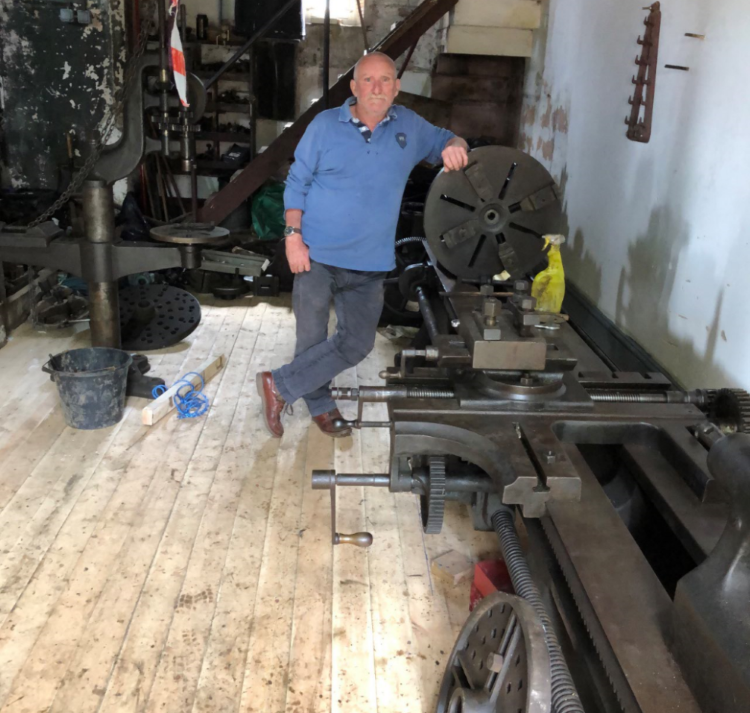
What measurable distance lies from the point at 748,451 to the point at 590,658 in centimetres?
38

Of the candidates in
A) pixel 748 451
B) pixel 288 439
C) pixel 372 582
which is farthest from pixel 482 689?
pixel 288 439

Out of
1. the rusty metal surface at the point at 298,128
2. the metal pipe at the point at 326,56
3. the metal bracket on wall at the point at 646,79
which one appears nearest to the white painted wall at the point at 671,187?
the metal bracket on wall at the point at 646,79

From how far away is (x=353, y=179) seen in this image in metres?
2.44

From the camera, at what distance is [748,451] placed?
36.3 inches

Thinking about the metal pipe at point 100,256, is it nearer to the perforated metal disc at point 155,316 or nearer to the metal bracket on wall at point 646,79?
the perforated metal disc at point 155,316

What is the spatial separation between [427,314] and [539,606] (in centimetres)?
193

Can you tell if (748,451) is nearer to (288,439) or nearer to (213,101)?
(288,439)

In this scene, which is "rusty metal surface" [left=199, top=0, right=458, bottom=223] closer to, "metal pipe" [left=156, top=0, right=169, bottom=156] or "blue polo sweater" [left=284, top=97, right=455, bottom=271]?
"metal pipe" [left=156, top=0, right=169, bottom=156]

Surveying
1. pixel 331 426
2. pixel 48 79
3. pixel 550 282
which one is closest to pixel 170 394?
pixel 331 426

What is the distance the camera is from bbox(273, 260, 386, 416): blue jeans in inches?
102

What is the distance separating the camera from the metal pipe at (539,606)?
0.98 meters

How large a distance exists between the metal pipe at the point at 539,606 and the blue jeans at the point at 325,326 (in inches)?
47.7

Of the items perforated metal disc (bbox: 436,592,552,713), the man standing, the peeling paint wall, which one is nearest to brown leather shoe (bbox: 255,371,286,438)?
the man standing

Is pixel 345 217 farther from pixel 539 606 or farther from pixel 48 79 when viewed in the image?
pixel 48 79
